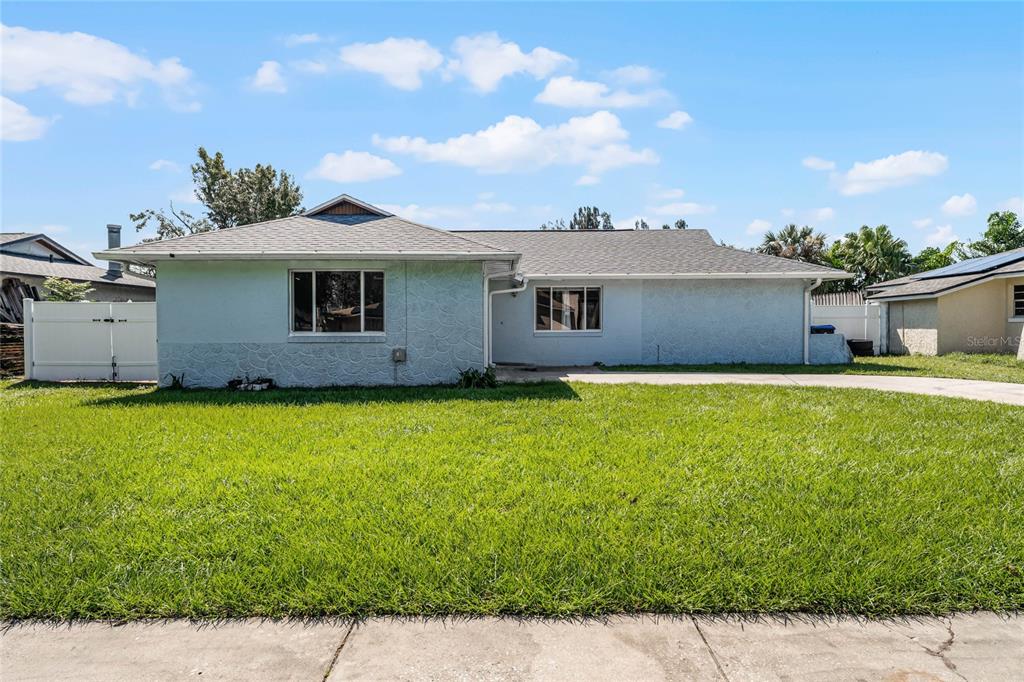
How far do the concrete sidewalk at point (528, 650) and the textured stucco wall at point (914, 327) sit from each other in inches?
760

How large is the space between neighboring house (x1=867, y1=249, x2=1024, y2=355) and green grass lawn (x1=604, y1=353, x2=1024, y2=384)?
6.22 ft

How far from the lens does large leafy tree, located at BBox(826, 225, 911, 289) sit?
32.4 meters

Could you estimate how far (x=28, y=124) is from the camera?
9.61 m

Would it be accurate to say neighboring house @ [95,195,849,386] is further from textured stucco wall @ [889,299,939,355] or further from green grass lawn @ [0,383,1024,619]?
textured stucco wall @ [889,299,939,355]

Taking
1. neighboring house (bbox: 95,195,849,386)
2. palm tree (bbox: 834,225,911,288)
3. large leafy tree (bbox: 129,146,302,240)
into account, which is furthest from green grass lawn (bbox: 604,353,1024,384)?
large leafy tree (bbox: 129,146,302,240)

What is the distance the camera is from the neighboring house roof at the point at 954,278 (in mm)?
17984

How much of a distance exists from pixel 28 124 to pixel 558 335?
12272 millimetres

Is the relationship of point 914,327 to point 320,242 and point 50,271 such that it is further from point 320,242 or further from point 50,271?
point 50,271

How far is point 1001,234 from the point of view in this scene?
47531mm

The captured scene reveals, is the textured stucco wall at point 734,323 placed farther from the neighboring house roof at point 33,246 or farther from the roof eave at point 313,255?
the neighboring house roof at point 33,246

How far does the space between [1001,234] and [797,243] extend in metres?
28.9

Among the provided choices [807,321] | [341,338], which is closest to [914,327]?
[807,321]

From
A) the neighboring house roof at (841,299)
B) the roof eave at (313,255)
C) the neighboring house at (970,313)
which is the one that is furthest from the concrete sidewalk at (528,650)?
the neighboring house roof at (841,299)

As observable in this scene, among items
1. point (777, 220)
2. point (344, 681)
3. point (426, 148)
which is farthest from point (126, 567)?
point (777, 220)
